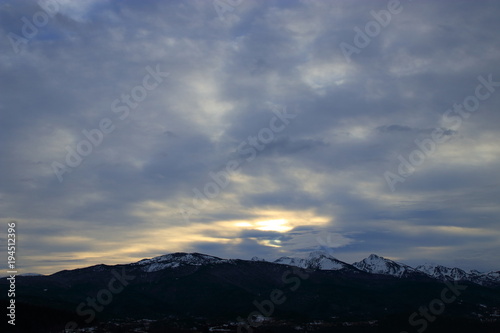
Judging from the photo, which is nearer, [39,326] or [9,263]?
[9,263]

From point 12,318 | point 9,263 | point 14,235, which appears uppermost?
point 14,235

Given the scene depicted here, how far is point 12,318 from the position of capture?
17038cm

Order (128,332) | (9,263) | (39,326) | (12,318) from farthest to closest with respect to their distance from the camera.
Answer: (128,332), (39,326), (12,318), (9,263)

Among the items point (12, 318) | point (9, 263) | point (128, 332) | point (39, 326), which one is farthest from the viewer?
point (128, 332)

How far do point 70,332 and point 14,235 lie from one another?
10234 cm

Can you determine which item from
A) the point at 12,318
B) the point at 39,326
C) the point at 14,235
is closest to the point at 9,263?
the point at 14,235

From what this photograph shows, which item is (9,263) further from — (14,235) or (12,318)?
(12,318)

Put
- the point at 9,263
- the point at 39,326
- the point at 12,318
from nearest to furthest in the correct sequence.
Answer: the point at 9,263
the point at 12,318
the point at 39,326

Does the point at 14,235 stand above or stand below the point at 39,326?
above

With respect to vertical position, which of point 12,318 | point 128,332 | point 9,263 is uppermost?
point 9,263

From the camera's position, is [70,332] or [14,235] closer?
[14,235]

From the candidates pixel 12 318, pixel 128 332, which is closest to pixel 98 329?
pixel 128 332

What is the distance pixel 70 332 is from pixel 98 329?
55.5 ft

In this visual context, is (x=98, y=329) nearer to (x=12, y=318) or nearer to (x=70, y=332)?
(x=70, y=332)
